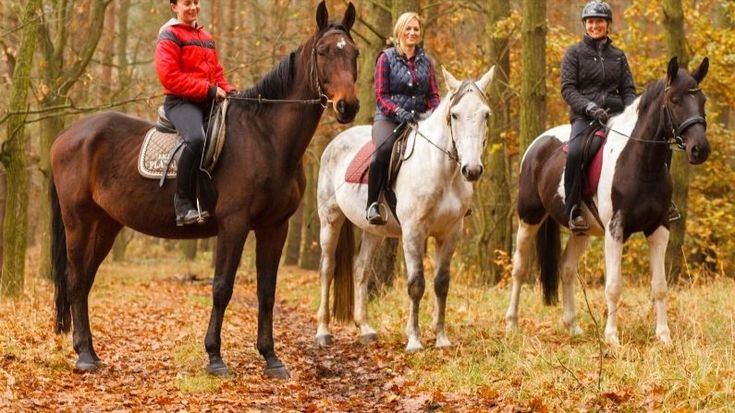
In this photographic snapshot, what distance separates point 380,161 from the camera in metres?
9.55

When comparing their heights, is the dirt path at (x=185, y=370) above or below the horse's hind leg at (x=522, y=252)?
below

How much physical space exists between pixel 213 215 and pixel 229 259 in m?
0.43

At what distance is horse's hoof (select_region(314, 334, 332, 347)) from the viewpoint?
10266mm

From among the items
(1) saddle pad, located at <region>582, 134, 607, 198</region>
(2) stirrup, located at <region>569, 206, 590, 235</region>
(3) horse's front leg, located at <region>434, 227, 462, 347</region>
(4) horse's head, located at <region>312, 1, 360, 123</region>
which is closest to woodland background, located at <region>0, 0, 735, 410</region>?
(3) horse's front leg, located at <region>434, 227, 462, 347</region>

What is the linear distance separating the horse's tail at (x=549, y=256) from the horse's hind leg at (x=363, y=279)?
6.14ft

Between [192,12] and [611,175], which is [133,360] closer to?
[192,12]

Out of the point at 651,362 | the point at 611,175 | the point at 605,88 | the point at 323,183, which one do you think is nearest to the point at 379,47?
the point at 323,183

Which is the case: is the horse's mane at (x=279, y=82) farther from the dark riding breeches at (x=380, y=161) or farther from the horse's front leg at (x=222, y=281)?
the dark riding breeches at (x=380, y=161)

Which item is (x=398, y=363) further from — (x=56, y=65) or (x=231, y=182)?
(x=56, y=65)

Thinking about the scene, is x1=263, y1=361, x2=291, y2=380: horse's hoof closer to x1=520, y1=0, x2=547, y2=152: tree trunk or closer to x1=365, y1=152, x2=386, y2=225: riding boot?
x1=365, y1=152, x2=386, y2=225: riding boot

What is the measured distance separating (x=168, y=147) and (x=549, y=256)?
15.0ft

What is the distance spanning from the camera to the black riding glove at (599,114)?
29.9 ft

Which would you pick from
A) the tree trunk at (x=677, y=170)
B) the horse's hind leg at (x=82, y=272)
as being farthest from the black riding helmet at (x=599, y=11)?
the horse's hind leg at (x=82, y=272)

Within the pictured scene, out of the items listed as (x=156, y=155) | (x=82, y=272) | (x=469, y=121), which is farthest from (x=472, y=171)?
(x=82, y=272)
